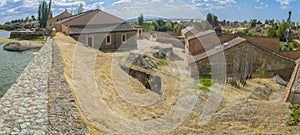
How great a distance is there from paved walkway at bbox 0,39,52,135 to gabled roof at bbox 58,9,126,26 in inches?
773

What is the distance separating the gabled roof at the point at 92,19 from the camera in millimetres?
26837

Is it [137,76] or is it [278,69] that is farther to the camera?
[278,69]

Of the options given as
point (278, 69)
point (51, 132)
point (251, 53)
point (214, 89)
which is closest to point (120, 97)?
point (51, 132)

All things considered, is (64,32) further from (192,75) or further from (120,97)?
(120,97)

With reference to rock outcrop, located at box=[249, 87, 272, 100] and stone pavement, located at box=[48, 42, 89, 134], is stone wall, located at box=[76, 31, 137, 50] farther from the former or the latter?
stone pavement, located at box=[48, 42, 89, 134]

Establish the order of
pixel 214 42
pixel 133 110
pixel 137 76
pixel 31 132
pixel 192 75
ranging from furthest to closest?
pixel 214 42
pixel 192 75
pixel 137 76
pixel 133 110
pixel 31 132

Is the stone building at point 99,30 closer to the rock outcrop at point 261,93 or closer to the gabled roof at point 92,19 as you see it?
the gabled roof at point 92,19

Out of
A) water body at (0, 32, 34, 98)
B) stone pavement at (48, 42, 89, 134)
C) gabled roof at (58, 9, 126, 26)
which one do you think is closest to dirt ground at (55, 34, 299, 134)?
stone pavement at (48, 42, 89, 134)

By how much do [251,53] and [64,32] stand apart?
16752 mm

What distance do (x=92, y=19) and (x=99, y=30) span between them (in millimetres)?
2704

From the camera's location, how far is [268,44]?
21547mm

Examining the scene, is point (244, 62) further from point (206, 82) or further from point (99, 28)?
point (99, 28)

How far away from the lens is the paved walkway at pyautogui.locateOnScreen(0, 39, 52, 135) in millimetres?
4768

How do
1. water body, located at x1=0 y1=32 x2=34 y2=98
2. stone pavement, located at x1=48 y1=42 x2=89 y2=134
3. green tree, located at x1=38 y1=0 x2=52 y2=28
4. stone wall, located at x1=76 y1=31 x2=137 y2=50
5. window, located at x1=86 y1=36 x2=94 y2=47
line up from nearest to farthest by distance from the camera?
stone pavement, located at x1=48 y1=42 x2=89 y2=134, water body, located at x1=0 y1=32 x2=34 y2=98, stone wall, located at x1=76 y1=31 x2=137 y2=50, window, located at x1=86 y1=36 x2=94 y2=47, green tree, located at x1=38 y1=0 x2=52 y2=28
